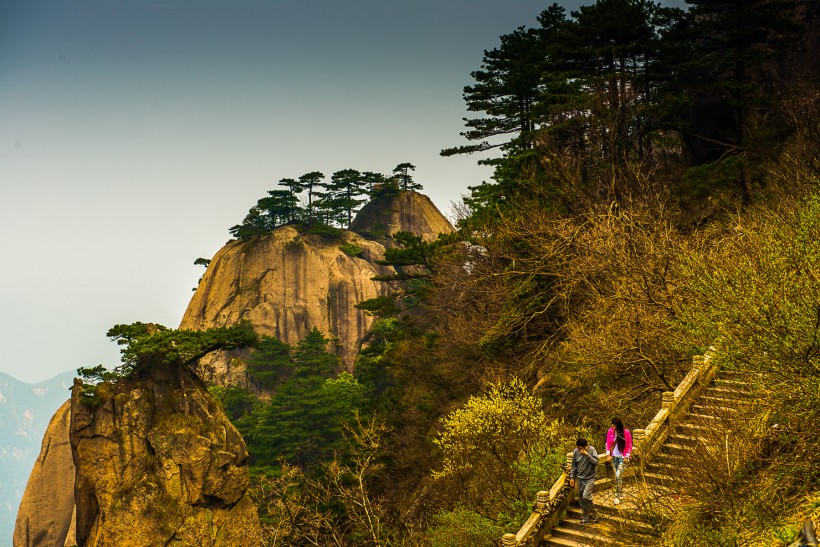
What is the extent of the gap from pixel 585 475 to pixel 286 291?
50.8 m

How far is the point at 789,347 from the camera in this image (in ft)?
29.4

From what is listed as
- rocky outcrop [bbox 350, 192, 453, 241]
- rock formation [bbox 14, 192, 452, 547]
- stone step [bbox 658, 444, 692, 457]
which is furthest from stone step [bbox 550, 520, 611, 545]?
rocky outcrop [bbox 350, 192, 453, 241]

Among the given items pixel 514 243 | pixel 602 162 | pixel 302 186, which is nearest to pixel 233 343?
pixel 514 243

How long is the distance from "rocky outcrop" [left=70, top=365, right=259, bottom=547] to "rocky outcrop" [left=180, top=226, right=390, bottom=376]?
27797 mm

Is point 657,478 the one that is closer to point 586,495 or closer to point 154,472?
point 586,495

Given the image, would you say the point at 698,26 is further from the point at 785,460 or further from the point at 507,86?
the point at 785,460

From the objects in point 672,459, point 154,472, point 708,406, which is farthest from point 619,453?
point 154,472

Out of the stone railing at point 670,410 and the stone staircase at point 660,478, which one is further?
the stone railing at point 670,410

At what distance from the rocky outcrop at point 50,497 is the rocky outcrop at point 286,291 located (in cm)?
1800

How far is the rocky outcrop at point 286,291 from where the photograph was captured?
59.7 m

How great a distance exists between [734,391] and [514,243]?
1223 centimetres

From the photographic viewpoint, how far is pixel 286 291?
60.8 metres

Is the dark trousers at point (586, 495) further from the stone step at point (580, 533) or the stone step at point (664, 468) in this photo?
the stone step at point (664, 468)

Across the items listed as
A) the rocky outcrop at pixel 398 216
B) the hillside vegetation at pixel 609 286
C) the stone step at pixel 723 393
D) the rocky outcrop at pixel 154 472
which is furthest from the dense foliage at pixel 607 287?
the rocky outcrop at pixel 398 216
